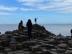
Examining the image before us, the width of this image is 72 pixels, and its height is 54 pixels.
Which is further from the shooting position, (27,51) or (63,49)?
(27,51)

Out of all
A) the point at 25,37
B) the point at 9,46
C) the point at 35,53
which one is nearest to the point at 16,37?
the point at 25,37

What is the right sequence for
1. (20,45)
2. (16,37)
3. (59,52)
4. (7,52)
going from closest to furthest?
(59,52) → (7,52) → (20,45) → (16,37)

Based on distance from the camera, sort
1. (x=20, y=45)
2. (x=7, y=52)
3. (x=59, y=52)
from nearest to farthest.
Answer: (x=59, y=52), (x=7, y=52), (x=20, y=45)

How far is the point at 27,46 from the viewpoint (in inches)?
818

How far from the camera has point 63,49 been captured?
1789 cm

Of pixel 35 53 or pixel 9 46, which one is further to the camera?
pixel 9 46

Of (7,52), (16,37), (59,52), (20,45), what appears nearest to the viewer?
(59,52)

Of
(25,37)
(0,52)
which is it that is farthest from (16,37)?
(0,52)

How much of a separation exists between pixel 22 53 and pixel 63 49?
2997mm

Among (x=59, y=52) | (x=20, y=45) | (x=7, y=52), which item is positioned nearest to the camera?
(x=59, y=52)

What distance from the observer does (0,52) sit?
1919cm

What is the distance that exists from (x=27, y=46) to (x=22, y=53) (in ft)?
9.37

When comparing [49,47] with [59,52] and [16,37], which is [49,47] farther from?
[16,37]

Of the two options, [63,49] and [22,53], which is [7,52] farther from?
[63,49]
